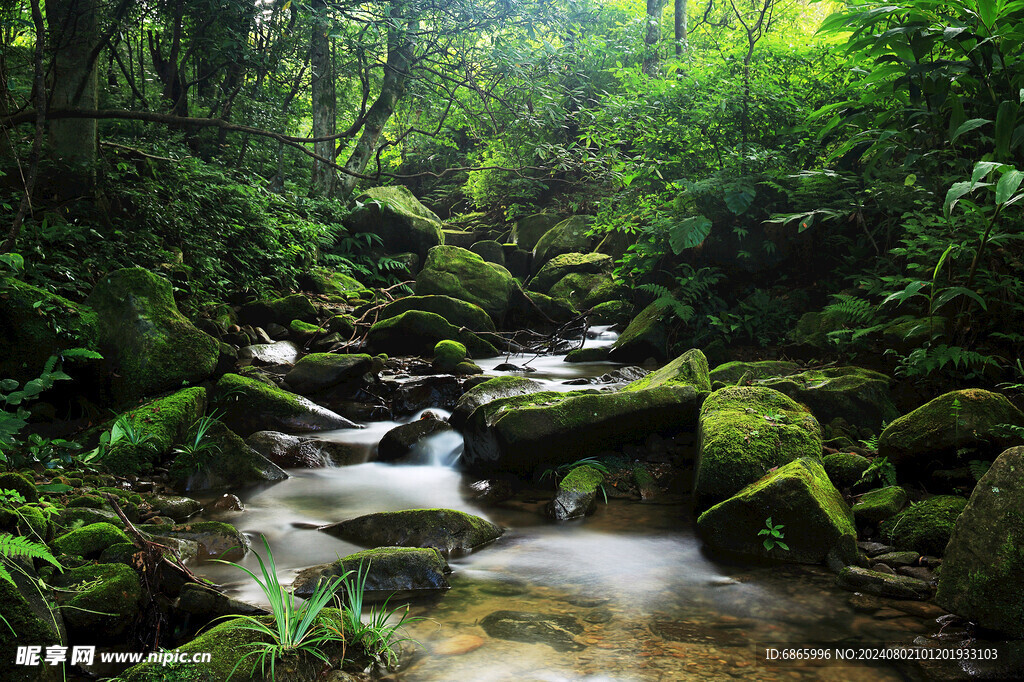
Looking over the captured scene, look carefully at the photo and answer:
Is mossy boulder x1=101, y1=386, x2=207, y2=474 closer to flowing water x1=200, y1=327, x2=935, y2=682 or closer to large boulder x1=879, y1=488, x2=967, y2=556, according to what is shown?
flowing water x1=200, y1=327, x2=935, y2=682

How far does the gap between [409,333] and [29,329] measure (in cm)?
529

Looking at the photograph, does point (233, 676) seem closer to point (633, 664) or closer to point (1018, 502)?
point (633, 664)

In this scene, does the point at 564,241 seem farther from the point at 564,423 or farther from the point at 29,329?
the point at 29,329

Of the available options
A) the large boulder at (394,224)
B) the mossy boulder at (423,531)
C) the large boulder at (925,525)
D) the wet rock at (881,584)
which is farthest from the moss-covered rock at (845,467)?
the large boulder at (394,224)

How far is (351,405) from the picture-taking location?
25.0 ft

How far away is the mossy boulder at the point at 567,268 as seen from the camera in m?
14.0

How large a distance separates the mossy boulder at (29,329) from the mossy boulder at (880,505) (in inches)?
259

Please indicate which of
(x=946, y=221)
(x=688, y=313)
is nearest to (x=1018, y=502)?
(x=946, y=221)

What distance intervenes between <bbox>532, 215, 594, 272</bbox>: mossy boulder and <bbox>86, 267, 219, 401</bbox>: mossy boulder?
10241mm

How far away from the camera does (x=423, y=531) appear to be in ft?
14.3

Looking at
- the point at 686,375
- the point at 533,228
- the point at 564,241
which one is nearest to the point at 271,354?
the point at 686,375

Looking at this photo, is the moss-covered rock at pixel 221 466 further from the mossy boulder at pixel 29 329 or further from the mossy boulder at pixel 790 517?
the mossy boulder at pixel 790 517

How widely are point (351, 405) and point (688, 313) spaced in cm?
466

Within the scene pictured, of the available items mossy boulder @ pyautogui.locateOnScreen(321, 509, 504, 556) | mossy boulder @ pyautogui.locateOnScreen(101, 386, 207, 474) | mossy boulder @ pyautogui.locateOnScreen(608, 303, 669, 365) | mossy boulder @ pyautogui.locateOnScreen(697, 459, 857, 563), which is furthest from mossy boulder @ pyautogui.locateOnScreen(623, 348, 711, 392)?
mossy boulder @ pyautogui.locateOnScreen(101, 386, 207, 474)
